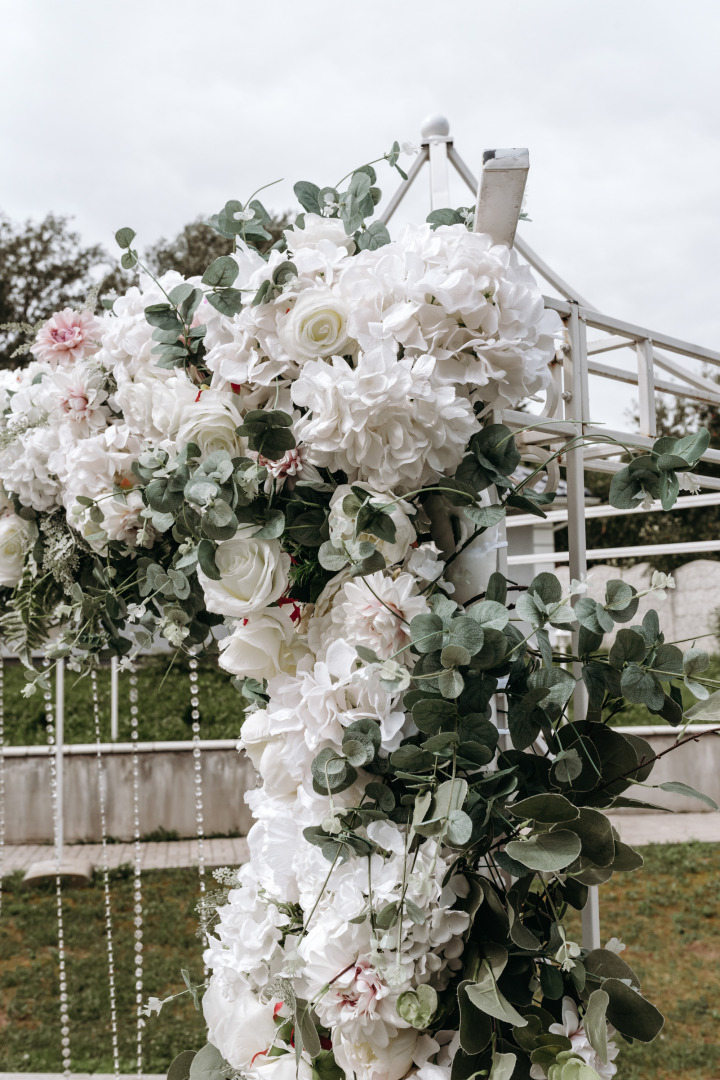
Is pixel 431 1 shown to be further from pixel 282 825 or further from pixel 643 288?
pixel 643 288

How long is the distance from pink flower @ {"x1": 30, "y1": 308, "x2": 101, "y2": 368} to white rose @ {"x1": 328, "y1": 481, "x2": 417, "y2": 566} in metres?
0.74

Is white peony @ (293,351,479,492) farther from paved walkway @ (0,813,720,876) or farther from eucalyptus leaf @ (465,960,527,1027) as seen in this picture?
paved walkway @ (0,813,720,876)

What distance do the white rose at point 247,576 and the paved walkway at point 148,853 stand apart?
15.0 feet

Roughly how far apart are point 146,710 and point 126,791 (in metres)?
2.41

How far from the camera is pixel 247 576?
0.99 meters

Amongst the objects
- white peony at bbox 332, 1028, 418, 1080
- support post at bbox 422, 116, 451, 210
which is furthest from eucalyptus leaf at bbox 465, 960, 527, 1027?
support post at bbox 422, 116, 451, 210

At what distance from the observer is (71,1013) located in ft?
12.5

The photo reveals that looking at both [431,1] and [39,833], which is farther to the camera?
[39,833]

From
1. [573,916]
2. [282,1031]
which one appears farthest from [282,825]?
[573,916]

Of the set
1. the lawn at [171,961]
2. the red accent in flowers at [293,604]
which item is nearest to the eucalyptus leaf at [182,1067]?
the red accent in flowers at [293,604]

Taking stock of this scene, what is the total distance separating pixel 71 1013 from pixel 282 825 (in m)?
3.53

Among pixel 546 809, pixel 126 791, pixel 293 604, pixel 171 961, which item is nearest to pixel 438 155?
pixel 293 604

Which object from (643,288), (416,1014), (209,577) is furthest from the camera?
(643,288)

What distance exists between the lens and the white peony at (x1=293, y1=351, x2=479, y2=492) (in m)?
0.86
